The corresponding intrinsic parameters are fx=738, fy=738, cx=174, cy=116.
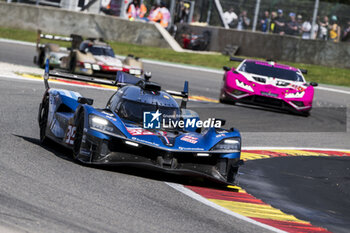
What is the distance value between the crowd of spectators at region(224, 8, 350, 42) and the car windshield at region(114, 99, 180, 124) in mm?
19291

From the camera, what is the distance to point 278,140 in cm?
1391

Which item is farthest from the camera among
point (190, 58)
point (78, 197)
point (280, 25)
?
point (190, 58)

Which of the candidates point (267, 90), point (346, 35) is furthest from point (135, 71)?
point (346, 35)

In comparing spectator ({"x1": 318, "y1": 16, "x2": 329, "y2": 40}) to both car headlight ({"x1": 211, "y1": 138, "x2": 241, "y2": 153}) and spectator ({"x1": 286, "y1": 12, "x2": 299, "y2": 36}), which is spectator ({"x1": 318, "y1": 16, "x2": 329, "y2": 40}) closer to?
spectator ({"x1": 286, "y1": 12, "x2": 299, "y2": 36})

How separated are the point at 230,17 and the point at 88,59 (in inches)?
408

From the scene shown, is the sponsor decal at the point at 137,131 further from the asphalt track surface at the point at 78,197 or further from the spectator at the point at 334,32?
the spectator at the point at 334,32

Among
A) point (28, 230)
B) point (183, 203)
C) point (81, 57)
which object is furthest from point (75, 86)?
point (28, 230)

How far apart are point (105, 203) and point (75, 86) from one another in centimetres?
1203

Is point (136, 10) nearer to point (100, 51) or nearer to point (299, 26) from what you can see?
point (299, 26)

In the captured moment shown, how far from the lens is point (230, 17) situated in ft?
98.1

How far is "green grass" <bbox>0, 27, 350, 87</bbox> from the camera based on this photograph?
26797 millimetres

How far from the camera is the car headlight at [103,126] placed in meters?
8.19

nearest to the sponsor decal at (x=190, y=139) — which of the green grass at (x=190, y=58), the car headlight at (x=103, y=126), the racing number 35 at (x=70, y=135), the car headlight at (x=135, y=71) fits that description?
the car headlight at (x=103, y=126)

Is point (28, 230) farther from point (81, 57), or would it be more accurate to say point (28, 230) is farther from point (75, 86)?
point (81, 57)
